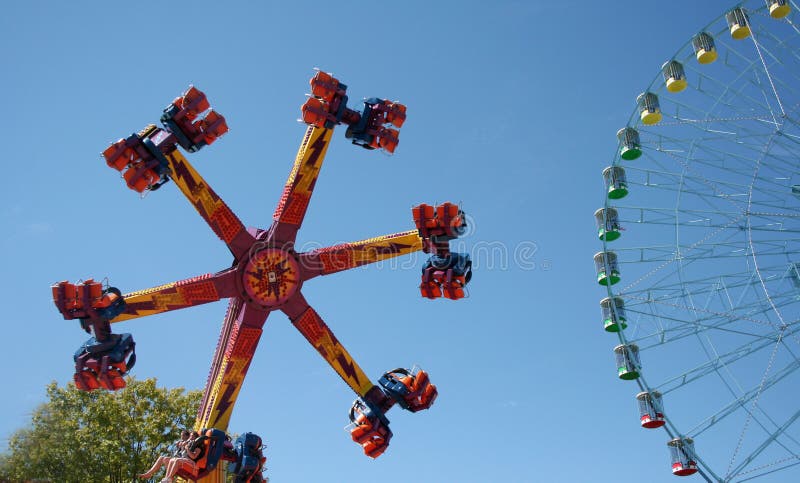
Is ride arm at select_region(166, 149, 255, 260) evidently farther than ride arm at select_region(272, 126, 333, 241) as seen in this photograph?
No

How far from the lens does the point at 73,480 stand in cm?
3534

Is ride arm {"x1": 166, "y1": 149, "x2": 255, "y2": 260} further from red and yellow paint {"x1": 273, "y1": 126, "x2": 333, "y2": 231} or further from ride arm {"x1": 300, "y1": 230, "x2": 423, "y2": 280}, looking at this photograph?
ride arm {"x1": 300, "y1": 230, "x2": 423, "y2": 280}

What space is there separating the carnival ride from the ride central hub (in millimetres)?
30

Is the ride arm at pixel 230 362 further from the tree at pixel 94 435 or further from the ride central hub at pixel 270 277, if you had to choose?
the tree at pixel 94 435

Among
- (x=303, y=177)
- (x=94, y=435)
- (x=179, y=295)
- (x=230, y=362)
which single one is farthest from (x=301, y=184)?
(x=94, y=435)

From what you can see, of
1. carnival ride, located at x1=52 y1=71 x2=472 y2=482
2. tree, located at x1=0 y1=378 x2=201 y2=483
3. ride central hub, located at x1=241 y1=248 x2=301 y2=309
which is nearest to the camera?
carnival ride, located at x1=52 y1=71 x2=472 y2=482

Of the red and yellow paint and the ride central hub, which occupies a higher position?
the red and yellow paint

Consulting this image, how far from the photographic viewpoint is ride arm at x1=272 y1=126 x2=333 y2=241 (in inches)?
1010

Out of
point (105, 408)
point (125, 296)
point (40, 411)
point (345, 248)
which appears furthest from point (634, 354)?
point (40, 411)

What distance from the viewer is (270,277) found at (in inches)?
995

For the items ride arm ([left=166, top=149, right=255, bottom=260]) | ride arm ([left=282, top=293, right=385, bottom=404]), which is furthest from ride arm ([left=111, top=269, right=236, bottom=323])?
ride arm ([left=282, top=293, right=385, bottom=404])

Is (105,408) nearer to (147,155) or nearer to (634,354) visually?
(147,155)

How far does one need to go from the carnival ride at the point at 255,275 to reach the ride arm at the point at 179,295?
0.03 meters

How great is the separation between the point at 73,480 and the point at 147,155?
1801 cm
